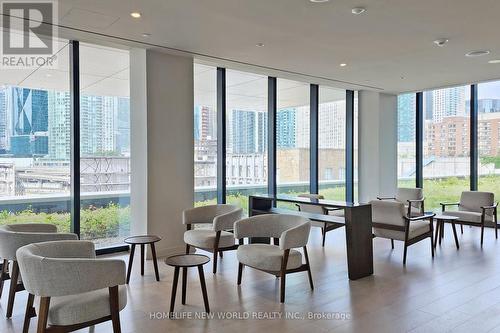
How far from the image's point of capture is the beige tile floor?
3.38 metres

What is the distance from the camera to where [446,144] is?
30.0ft

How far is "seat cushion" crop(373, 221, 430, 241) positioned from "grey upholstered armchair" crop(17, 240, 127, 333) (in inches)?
159

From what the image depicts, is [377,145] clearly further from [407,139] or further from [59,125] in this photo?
[59,125]

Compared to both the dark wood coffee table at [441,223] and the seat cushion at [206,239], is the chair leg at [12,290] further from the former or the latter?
the dark wood coffee table at [441,223]

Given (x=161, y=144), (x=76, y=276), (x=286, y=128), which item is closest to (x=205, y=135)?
(x=161, y=144)

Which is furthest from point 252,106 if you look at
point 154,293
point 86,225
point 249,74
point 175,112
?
point 154,293

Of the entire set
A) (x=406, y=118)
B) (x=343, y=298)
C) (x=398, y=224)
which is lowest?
(x=343, y=298)

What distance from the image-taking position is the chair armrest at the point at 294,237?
12.9 feet

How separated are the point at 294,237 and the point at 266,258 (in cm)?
37

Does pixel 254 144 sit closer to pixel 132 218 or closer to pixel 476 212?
pixel 132 218

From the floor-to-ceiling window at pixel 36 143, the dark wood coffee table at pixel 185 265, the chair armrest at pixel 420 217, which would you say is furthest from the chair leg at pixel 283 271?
the floor-to-ceiling window at pixel 36 143

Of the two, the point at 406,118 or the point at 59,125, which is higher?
the point at 406,118

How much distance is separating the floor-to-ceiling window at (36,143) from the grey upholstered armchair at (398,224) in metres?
4.53

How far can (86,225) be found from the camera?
5.69 m
